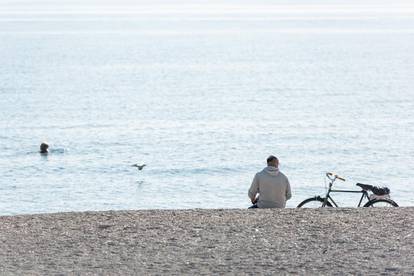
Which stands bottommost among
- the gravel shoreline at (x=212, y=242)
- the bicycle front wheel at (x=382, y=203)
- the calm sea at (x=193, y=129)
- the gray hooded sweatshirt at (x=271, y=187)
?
the calm sea at (x=193, y=129)

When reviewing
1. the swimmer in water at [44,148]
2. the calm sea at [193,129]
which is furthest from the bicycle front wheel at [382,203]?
the swimmer in water at [44,148]

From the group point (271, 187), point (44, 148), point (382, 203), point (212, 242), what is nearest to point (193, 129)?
point (44, 148)

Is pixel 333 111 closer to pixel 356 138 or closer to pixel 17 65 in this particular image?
pixel 356 138

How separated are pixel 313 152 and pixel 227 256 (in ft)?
152

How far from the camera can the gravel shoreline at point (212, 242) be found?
1174 centimetres

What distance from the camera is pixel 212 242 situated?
13.1 metres

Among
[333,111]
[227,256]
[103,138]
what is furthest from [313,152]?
[227,256]

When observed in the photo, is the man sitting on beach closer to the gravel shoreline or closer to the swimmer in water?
the gravel shoreline

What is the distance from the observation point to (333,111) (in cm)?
7869

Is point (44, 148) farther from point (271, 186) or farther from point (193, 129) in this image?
point (271, 186)

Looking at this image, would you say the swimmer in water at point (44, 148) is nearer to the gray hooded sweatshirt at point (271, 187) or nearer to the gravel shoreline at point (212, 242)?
the gravel shoreline at point (212, 242)

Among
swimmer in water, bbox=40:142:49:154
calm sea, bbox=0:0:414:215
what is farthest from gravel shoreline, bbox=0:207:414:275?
swimmer in water, bbox=40:142:49:154

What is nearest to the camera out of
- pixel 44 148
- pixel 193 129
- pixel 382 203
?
pixel 382 203

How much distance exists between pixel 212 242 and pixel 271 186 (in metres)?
2.95
